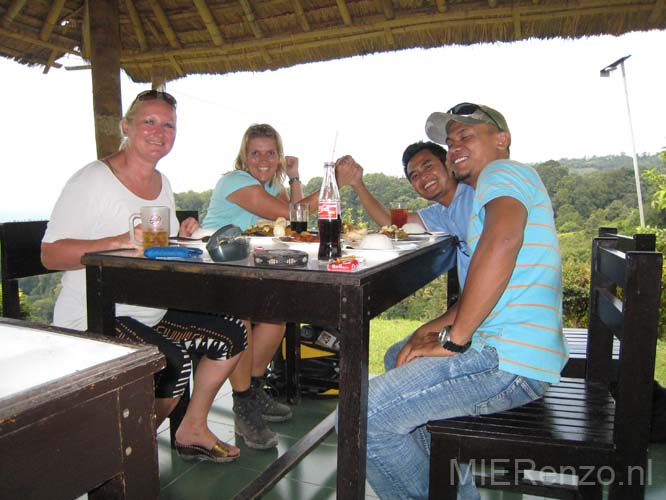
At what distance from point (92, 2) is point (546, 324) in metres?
3.64

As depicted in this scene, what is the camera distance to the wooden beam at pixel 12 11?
338cm

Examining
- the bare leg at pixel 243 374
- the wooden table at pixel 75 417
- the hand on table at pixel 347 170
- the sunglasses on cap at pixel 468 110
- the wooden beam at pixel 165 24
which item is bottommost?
the bare leg at pixel 243 374

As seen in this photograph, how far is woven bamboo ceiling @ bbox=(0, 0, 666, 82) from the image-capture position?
303cm

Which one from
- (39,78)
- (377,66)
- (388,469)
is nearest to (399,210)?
(388,469)

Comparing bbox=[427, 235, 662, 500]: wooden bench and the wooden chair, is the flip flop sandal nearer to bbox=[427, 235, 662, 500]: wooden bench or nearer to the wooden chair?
bbox=[427, 235, 662, 500]: wooden bench

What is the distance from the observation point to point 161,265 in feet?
4.22

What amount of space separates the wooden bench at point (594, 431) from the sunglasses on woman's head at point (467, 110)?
0.60 metres

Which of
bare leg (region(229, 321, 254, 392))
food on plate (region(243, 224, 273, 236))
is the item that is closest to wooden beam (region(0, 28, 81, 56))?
food on plate (region(243, 224, 273, 236))

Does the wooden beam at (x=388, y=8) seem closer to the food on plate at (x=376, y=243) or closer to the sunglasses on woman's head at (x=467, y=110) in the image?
the sunglasses on woman's head at (x=467, y=110)

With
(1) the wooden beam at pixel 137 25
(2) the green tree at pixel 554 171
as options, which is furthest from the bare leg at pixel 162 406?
(2) the green tree at pixel 554 171

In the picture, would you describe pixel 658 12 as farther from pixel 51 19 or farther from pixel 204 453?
pixel 51 19

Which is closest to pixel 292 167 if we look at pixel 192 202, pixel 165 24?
pixel 192 202

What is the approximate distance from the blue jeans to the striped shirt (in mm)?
50

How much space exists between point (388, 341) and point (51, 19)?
427 centimetres
